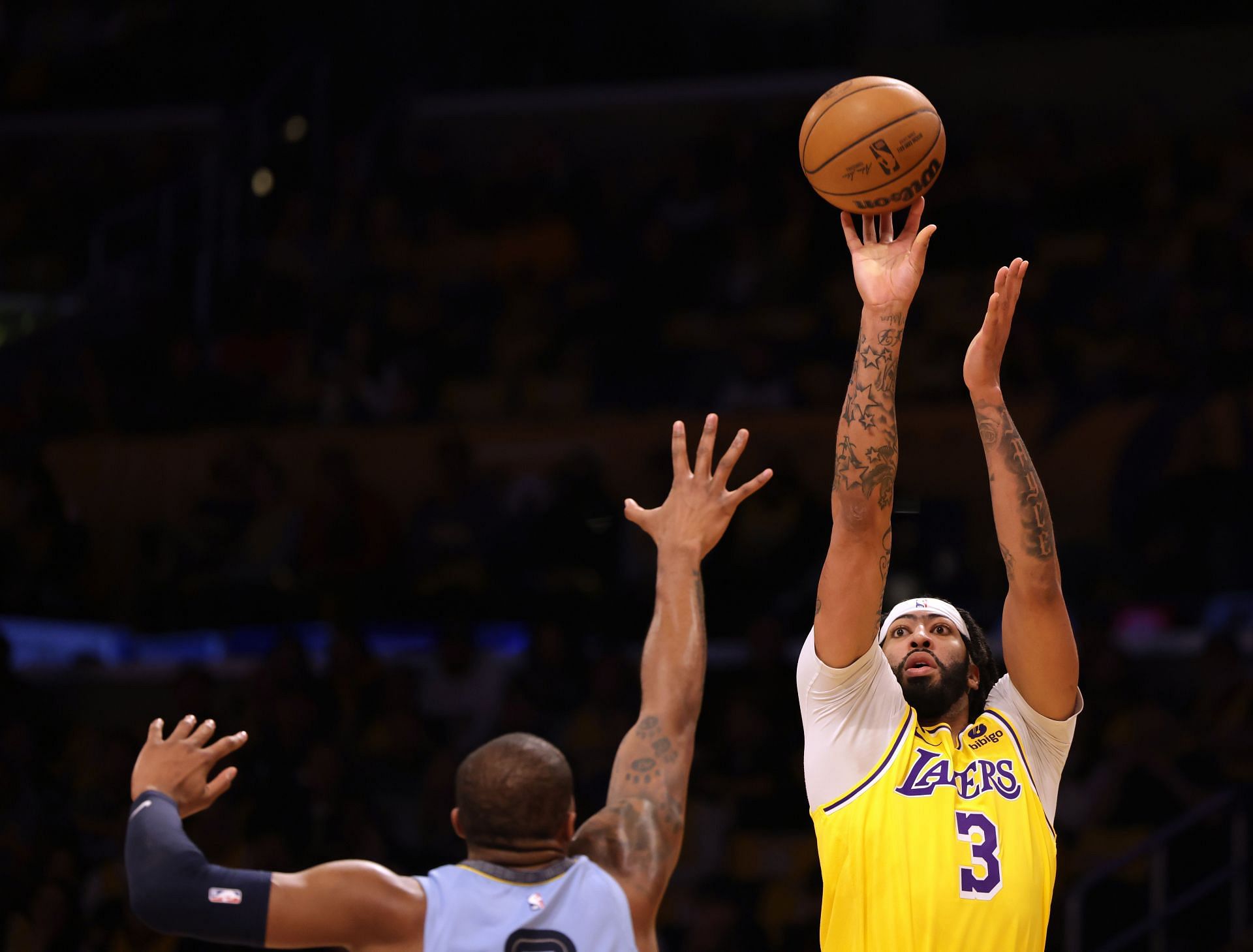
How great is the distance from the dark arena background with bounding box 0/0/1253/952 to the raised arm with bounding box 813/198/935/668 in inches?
154


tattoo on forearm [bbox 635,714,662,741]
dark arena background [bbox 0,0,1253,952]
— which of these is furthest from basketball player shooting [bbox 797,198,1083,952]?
dark arena background [bbox 0,0,1253,952]

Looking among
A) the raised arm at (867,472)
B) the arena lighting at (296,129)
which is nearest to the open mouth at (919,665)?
the raised arm at (867,472)

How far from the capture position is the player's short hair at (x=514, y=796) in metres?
3.21

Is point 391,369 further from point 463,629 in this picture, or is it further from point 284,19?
point 284,19

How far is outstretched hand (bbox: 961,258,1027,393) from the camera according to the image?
163 inches

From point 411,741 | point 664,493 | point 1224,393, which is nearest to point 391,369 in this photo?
point 664,493

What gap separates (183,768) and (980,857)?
191 centimetres

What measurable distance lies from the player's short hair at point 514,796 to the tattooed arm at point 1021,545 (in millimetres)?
1381

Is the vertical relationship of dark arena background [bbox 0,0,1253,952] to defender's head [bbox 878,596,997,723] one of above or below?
above

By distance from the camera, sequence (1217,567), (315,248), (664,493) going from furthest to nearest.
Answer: (315,248) → (664,493) → (1217,567)

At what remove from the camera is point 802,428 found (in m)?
9.81

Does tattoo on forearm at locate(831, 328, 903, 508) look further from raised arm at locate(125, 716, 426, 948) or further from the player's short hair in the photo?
raised arm at locate(125, 716, 426, 948)

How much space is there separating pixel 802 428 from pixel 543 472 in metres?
1.69

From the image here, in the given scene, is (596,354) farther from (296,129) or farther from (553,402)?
(296,129)
